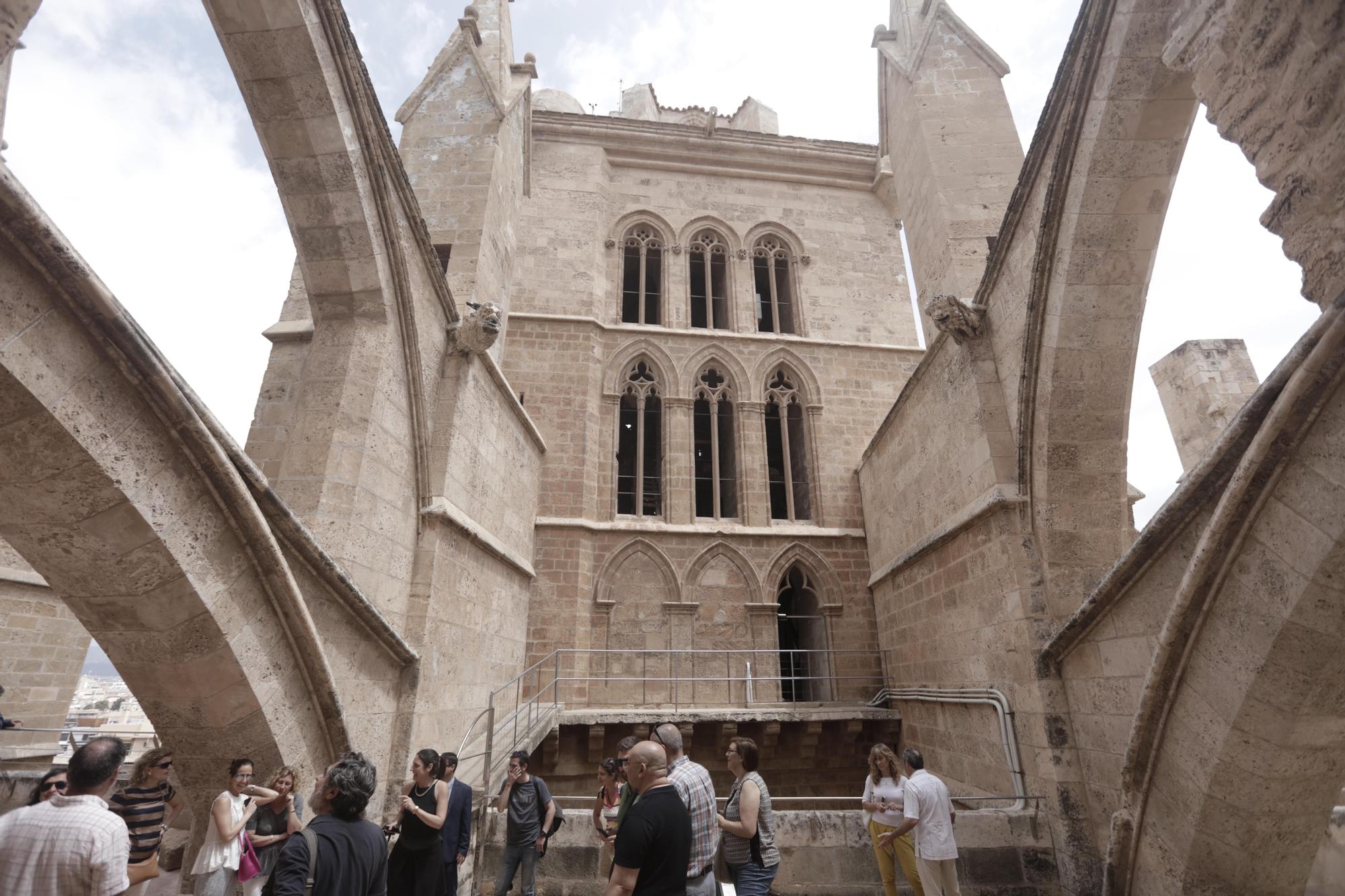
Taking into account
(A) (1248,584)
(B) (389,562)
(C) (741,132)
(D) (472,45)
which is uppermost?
(C) (741,132)

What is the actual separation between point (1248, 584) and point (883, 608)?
20.7 feet

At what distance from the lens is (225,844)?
2.91m

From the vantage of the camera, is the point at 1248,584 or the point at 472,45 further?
the point at 472,45

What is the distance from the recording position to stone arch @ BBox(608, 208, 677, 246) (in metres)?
12.4

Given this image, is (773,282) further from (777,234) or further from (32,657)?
(32,657)

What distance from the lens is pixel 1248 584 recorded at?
2.98m

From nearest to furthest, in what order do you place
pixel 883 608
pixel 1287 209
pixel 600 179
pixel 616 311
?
pixel 1287 209 < pixel 883 608 < pixel 616 311 < pixel 600 179

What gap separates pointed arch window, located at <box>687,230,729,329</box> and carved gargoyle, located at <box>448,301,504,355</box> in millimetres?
6317

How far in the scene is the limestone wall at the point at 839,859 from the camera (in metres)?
4.11

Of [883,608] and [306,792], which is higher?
[883,608]

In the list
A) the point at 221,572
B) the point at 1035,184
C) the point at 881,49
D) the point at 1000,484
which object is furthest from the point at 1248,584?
the point at 881,49

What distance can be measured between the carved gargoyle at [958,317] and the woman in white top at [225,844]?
597cm

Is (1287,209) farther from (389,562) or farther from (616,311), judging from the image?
(616,311)

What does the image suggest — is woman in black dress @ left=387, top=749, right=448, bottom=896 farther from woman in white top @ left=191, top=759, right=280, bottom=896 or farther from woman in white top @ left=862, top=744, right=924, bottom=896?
woman in white top @ left=862, top=744, right=924, bottom=896
